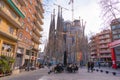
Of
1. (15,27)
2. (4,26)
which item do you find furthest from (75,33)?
(4,26)

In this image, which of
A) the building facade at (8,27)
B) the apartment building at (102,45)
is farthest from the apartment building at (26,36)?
the apartment building at (102,45)

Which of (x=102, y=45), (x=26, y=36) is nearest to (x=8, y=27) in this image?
(x=26, y=36)

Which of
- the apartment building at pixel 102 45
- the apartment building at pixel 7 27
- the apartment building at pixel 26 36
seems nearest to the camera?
the apartment building at pixel 7 27

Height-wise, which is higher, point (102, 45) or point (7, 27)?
point (102, 45)

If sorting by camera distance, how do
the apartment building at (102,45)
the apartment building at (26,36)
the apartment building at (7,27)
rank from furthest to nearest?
1. the apartment building at (102,45)
2. the apartment building at (26,36)
3. the apartment building at (7,27)

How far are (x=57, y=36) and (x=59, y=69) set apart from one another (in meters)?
54.2

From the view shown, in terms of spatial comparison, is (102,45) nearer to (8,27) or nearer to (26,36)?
(26,36)

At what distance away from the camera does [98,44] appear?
70.7 m

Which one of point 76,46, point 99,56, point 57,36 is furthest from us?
point 57,36

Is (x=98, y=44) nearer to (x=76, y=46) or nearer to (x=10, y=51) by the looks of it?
(x=76, y=46)

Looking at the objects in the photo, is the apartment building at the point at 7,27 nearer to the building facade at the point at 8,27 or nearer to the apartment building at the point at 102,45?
the building facade at the point at 8,27

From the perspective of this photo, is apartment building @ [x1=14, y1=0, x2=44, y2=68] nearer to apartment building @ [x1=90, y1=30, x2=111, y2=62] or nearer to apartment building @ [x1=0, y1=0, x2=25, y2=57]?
apartment building @ [x1=0, y1=0, x2=25, y2=57]

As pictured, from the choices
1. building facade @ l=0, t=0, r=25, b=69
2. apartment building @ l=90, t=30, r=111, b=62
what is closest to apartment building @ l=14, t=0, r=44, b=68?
building facade @ l=0, t=0, r=25, b=69

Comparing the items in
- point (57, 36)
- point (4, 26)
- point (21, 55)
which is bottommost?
point (21, 55)
